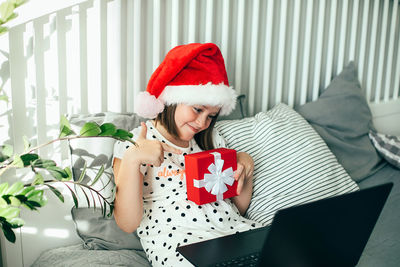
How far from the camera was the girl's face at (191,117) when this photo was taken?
115 centimetres

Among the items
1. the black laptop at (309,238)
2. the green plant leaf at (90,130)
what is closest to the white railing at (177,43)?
the green plant leaf at (90,130)

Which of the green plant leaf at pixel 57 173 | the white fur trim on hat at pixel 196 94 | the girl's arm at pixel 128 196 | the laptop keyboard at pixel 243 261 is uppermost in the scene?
the white fur trim on hat at pixel 196 94

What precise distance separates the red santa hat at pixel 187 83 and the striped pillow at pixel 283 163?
0.25m

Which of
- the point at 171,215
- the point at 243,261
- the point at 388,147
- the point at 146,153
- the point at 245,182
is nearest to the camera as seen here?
the point at 243,261

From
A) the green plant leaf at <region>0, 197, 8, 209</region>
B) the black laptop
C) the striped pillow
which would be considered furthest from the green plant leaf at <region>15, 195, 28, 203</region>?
the striped pillow

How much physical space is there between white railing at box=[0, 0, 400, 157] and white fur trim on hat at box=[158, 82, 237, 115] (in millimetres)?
255

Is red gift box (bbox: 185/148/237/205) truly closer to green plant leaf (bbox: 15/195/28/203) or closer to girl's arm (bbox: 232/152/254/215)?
girl's arm (bbox: 232/152/254/215)

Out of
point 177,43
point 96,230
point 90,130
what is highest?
point 177,43

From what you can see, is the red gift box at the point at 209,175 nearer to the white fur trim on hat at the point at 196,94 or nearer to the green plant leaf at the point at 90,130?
the white fur trim on hat at the point at 196,94

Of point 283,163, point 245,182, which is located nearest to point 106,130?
point 245,182

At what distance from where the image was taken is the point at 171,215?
1.13 metres

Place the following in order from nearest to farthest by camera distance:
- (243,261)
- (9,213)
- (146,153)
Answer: (9,213), (243,261), (146,153)

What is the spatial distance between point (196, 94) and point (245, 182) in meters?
0.35

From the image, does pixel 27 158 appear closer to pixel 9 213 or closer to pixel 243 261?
pixel 9 213
